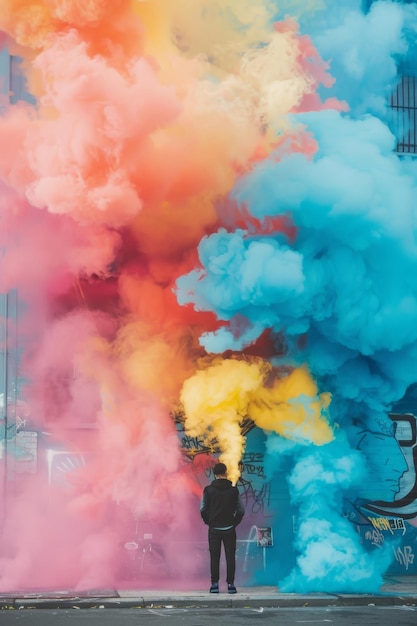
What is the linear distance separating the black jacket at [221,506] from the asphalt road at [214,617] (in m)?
1.40

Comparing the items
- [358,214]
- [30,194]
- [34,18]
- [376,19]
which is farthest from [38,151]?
[376,19]

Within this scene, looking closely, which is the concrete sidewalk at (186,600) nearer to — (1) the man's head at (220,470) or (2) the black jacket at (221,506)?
(2) the black jacket at (221,506)

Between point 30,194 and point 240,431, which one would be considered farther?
point 240,431

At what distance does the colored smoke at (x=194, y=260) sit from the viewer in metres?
12.1

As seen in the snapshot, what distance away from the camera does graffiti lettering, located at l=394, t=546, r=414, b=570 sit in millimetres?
14609

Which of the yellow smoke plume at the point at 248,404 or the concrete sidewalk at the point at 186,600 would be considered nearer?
the concrete sidewalk at the point at 186,600

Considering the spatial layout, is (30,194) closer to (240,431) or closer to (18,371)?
(18,371)

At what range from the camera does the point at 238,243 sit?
12.2 m

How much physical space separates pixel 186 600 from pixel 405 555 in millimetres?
4285

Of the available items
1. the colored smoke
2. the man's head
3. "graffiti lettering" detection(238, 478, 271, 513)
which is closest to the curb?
the colored smoke

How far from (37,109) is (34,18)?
4.42 feet

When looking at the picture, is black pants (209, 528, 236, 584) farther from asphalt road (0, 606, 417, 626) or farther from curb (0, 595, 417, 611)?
asphalt road (0, 606, 417, 626)

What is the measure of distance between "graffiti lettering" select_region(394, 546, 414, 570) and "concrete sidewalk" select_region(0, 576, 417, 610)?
2171mm

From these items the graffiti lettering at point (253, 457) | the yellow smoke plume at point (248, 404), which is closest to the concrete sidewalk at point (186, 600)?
the yellow smoke plume at point (248, 404)
